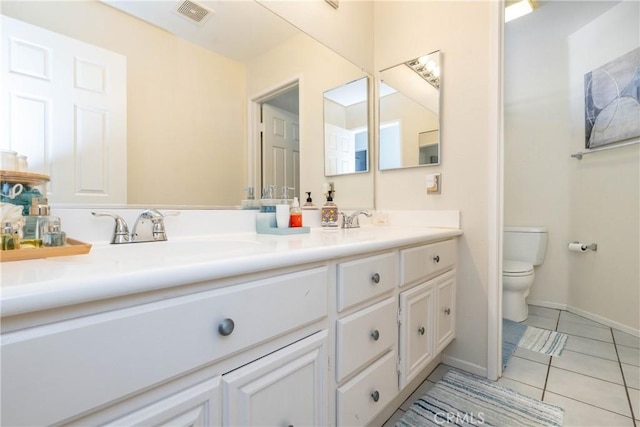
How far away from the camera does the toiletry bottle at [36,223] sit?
688mm

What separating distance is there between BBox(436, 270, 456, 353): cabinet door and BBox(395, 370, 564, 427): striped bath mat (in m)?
0.20

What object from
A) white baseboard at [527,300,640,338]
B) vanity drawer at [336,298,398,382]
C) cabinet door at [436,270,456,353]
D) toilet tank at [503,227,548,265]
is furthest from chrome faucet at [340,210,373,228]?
white baseboard at [527,300,640,338]

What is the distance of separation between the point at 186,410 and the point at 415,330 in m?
0.94

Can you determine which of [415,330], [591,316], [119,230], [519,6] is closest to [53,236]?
[119,230]

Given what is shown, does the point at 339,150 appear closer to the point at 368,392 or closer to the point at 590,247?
the point at 368,392

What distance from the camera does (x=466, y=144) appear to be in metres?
1.53

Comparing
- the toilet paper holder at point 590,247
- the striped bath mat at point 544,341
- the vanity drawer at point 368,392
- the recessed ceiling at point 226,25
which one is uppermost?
the recessed ceiling at point 226,25

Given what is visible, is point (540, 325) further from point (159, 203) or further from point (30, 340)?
point (30, 340)

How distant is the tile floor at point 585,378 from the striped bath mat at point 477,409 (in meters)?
0.05

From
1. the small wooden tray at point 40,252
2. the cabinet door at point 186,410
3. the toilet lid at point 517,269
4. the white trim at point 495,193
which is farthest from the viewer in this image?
the toilet lid at point 517,269

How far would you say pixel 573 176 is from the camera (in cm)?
241

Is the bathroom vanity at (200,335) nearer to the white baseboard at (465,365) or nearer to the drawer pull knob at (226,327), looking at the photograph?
the drawer pull knob at (226,327)

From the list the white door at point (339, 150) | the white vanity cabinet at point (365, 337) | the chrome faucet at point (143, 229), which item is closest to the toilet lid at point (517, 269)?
the white door at point (339, 150)

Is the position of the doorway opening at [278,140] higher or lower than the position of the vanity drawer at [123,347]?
higher
